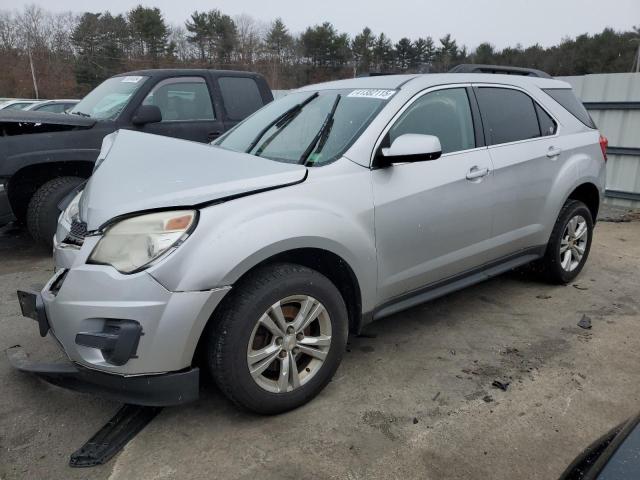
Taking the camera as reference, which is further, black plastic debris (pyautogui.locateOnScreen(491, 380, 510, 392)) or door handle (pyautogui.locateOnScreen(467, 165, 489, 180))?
door handle (pyautogui.locateOnScreen(467, 165, 489, 180))

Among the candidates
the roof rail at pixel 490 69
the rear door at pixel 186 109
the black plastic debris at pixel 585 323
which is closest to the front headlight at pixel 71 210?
the rear door at pixel 186 109

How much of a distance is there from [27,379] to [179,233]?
157 centimetres

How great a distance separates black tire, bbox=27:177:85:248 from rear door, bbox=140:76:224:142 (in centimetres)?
109

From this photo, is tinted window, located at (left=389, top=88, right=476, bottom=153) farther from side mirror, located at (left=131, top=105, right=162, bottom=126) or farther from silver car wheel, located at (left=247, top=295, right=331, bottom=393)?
side mirror, located at (left=131, top=105, right=162, bottom=126)

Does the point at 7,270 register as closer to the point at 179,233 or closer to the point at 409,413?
the point at 179,233

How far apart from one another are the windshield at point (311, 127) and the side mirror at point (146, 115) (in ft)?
6.17

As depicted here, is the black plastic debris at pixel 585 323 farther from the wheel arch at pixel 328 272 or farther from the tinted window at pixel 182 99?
the tinted window at pixel 182 99

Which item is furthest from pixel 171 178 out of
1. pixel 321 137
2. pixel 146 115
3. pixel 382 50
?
pixel 382 50

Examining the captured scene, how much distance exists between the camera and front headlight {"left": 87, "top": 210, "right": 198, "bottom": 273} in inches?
81.2

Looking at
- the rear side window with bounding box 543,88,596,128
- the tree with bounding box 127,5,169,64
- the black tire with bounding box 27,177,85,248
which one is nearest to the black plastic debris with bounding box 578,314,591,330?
the rear side window with bounding box 543,88,596,128

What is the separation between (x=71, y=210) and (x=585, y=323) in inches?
136

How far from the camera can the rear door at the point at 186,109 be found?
533cm

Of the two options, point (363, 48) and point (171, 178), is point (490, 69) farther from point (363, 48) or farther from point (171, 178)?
point (363, 48)

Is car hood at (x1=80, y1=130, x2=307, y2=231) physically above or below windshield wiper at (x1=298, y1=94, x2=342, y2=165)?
below
